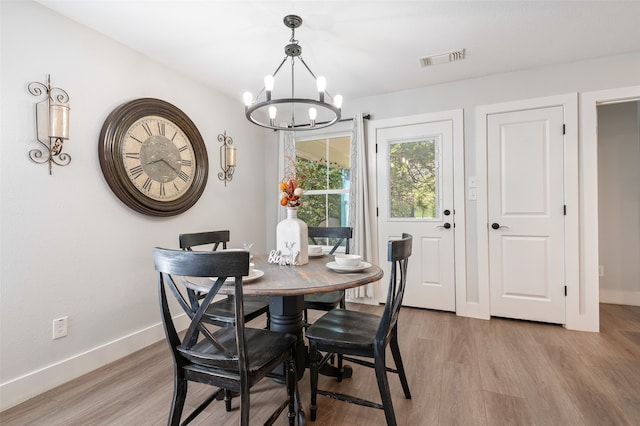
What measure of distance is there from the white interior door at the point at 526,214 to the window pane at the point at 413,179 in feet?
1.81

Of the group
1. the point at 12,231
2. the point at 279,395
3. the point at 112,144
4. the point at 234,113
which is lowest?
the point at 279,395

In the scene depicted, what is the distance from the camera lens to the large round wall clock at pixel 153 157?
232cm

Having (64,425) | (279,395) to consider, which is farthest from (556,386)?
(64,425)

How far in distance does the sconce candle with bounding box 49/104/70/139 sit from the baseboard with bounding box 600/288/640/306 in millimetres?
5355

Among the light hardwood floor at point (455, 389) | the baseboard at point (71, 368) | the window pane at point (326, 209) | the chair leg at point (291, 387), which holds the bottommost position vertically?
the light hardwood floor at point (455, 389)

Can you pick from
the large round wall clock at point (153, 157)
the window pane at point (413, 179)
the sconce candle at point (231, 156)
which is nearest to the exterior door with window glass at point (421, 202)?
the window pane at point (413, 179)

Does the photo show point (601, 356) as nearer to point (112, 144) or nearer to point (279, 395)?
point (279, 395)

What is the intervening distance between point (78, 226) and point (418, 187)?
309 centimetres

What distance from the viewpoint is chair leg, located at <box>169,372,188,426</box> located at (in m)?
1.35

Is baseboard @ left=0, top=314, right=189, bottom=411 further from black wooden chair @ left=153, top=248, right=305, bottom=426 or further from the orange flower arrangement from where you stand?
the orange flower arrangement

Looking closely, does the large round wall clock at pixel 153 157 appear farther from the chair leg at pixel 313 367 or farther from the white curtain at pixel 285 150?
the chair leg at pixel 313 367

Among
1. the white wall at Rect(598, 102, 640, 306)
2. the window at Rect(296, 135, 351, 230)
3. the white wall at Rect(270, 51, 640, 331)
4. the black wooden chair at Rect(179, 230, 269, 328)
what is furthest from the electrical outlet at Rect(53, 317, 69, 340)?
the white wall at Rect(598, 102, 640, 306)

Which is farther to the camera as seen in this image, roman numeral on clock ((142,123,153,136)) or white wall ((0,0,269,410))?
roman numeral on clock ((142,123,153,136))

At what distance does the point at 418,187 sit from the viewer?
136 inches
